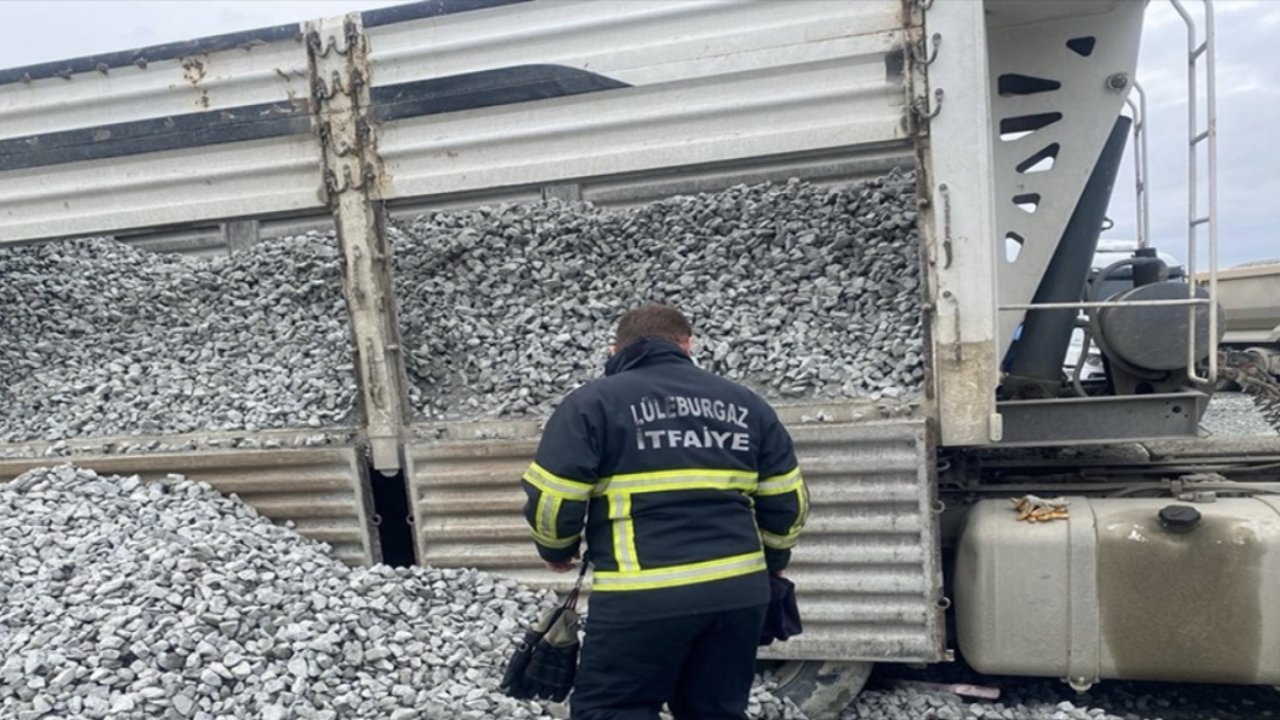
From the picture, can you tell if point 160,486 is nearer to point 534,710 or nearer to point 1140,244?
point 534,710

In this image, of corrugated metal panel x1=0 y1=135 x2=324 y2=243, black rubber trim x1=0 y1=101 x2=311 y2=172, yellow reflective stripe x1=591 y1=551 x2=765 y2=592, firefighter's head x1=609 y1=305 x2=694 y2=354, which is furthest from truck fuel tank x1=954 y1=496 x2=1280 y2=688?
black rubber trim x1=0 y1=101 x2=311 y2=172

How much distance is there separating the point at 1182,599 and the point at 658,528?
1.94 meters

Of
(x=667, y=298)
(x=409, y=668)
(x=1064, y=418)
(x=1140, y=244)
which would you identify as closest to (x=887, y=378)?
(x=1064, y=418)

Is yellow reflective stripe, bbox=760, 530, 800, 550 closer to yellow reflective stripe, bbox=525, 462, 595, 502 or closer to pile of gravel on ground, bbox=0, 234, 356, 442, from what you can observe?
yellow reflective stripe, bbox=525, 462, 595, 502

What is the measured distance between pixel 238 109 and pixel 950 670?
3443 mm

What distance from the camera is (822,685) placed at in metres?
3.23

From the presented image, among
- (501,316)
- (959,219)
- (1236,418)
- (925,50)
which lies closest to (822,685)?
(959,219)

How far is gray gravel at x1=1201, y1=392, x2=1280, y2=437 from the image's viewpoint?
5391 mm

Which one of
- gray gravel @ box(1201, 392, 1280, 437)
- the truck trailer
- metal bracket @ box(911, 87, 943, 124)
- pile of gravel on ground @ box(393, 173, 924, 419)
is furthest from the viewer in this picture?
gray gravel @ box(1201, 392, 1280, 437)

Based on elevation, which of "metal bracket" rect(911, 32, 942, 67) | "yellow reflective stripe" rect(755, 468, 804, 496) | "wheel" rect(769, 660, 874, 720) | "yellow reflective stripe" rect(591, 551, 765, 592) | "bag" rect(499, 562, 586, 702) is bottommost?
"wheel" rect(769, 660, 874, 720)

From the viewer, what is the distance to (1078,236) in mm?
3611

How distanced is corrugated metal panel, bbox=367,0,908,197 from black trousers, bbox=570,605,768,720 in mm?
1543

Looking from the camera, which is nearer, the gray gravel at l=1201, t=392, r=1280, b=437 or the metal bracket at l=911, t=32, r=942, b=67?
the metal bracket at l=911, t=32, r=942, b=67

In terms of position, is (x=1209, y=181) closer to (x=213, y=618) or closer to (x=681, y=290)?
(x=681, y=290)
